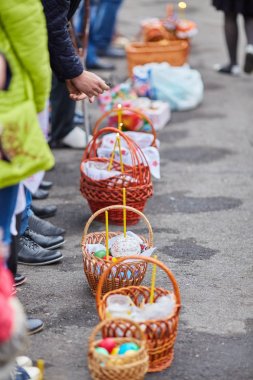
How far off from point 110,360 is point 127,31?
863cm

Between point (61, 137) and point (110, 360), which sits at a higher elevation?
point (110, 360)

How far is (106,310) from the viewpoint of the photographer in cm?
325

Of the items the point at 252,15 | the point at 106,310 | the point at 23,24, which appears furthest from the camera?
the point at 252,15

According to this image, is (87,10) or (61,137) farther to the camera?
(61,137)

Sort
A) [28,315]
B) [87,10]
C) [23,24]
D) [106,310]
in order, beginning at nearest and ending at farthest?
[23,24] → [106,310] → [28,315] → [87,10]

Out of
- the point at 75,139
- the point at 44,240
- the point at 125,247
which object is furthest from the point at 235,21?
the point at 125,247

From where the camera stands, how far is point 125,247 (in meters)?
3.97

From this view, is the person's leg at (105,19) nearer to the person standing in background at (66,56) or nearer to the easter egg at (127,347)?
the person standing in background at (66,56)

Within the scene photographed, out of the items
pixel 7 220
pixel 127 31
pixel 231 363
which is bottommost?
pixel 127 31

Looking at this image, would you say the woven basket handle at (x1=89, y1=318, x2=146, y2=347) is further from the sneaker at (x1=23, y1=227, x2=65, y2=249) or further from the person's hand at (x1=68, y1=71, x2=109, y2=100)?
the sneaker at (x1=23, y1=227, x2=65, y2=249)

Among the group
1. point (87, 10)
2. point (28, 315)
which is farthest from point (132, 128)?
point (28, 315)

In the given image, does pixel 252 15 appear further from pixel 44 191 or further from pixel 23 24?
pixel 23 24

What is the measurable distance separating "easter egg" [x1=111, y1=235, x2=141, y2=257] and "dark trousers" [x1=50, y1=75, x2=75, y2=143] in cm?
233

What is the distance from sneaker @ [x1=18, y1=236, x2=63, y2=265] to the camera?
4.35 metres
